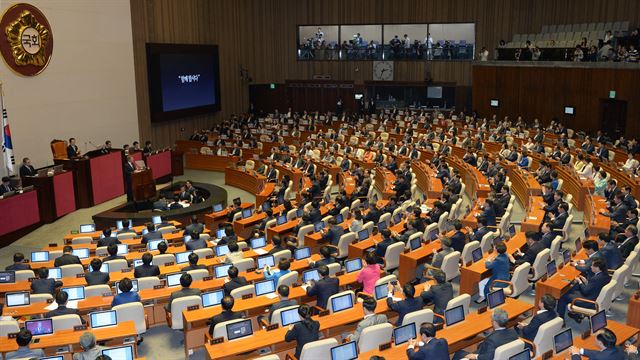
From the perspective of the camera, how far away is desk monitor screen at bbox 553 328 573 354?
8.03m

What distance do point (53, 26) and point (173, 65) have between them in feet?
25.6

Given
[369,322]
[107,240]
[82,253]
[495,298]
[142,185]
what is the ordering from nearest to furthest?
[369,322] → [495,298] → [82,253] → [107,240] → [142,185]

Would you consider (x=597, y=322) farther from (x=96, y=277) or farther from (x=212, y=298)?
(x=96, y=277)

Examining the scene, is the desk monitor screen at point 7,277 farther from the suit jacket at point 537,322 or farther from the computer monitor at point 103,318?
the suit jacket at point 537,322

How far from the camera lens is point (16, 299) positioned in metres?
10.3

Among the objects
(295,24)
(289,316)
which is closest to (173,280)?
(289,316)

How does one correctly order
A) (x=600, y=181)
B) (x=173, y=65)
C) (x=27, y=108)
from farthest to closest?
(x=173, y=65)
(x=27, y=108)
(x=600, y=181)

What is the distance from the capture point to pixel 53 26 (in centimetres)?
2203

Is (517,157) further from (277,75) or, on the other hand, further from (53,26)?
(277,75)

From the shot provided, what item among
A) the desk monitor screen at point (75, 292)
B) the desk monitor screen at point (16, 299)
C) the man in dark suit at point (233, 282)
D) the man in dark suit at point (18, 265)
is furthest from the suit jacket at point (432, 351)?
the man in dark suit at point (18, 265)

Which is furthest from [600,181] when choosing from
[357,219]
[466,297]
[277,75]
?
[277,75]

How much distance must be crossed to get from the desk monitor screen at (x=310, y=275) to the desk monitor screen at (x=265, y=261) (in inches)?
50.6

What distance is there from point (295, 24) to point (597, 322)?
109ft

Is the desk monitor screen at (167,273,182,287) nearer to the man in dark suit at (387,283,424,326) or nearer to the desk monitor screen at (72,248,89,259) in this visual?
the desk monitor screen at (72,248,89,259)
